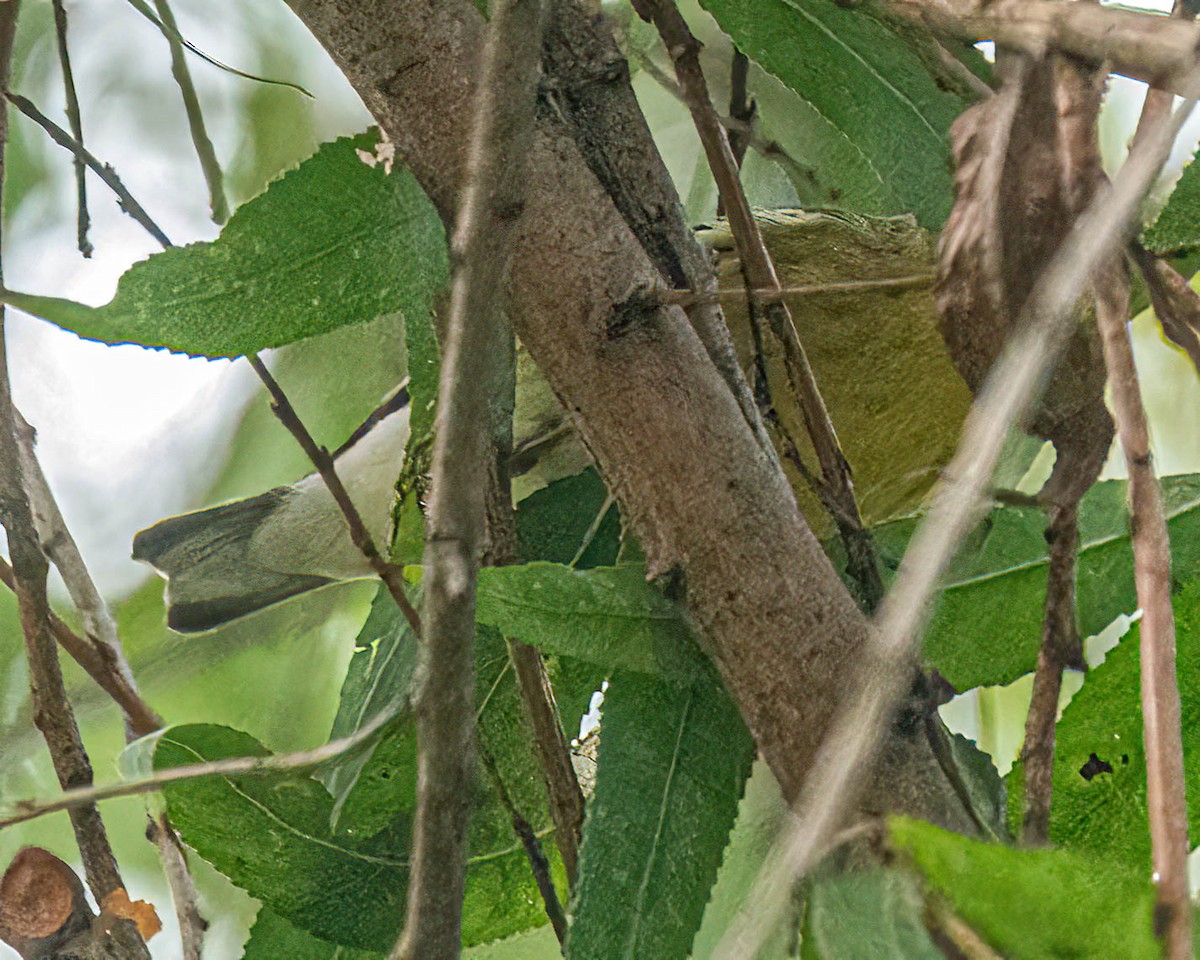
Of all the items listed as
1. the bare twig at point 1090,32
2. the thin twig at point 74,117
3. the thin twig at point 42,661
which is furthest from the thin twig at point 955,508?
the thin twig at point 74,117

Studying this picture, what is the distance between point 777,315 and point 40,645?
0.21 m

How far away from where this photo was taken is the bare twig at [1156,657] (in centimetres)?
15

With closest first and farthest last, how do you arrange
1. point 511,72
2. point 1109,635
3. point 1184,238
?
point 511,72
point 1184,238
point 1109,635

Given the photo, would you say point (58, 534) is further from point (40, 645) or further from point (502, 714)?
point (502, 714)

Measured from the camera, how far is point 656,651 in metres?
0.25

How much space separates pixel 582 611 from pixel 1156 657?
113 millimetres

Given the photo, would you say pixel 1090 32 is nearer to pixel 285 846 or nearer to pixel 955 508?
pixel 955 508

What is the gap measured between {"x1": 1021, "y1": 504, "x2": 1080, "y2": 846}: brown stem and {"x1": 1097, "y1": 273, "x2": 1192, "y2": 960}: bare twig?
70 mm

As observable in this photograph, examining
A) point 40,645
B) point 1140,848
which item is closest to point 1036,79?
point 1140,848

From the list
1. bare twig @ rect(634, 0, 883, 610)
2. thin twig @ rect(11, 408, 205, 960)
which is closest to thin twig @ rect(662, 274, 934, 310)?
bare twig @ rect(634, 0, 883, 610)

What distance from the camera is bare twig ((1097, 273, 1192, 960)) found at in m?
0.15

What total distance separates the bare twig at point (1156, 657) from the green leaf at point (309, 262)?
14 cm

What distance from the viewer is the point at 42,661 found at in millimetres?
328

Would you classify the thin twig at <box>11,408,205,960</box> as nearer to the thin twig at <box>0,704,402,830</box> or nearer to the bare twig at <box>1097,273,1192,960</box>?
the thin twig at <box>0,704,402,830</box>
